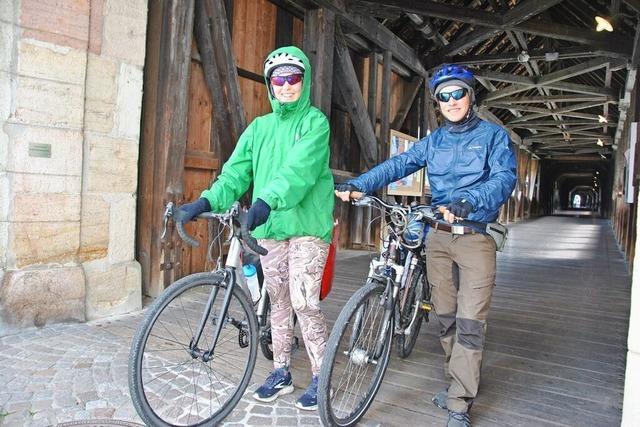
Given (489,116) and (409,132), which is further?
(489,116)

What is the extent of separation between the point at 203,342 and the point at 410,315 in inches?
52.7

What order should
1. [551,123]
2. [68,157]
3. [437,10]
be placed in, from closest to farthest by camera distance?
[68,157]
[437,10]
[551,123]

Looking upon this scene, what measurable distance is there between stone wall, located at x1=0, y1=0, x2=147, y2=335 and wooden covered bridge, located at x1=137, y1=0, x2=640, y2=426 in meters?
0.39

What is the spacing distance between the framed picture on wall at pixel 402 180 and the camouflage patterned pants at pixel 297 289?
5567mm

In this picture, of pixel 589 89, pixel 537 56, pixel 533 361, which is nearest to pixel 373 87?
pixel 537 56

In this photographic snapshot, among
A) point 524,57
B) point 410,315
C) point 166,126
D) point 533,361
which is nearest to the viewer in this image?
point 410,315

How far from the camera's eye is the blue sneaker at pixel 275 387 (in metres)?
2.42

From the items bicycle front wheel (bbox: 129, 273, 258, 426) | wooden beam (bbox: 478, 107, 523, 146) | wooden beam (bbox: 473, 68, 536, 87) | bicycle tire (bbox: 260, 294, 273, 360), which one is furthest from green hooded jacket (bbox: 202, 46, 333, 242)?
wooden beam (bbox: 478, 107, 523, 146)

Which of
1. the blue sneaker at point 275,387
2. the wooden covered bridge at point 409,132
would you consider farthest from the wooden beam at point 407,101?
the blue sneaker at point 275,387

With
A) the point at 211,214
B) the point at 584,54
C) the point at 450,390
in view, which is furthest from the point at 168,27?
the point at 584,54

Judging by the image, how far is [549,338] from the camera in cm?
370

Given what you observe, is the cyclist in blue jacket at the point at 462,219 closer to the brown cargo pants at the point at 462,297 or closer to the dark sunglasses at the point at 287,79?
the brown cargo pants at the point at 462,297

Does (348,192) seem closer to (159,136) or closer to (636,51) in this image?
(159,136)

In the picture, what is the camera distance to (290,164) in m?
2.12
